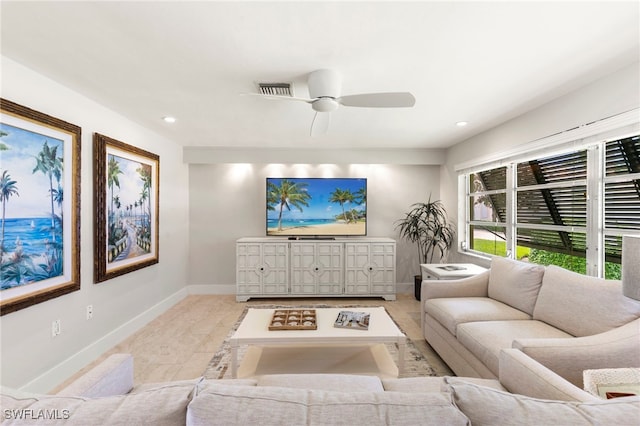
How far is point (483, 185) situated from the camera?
3.80 metres

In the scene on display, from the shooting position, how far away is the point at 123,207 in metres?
3.02

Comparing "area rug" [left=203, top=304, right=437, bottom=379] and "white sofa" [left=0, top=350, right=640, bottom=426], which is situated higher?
"white sofa" [left=0, top=350, right=640, bottom=426]

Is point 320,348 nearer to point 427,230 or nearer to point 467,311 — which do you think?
point 467,311

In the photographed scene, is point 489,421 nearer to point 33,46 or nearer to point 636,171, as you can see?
point 636,171

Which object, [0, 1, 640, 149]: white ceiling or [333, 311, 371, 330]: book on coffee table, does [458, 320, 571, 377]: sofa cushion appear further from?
[0, 1, 640, 149]: white ceiling

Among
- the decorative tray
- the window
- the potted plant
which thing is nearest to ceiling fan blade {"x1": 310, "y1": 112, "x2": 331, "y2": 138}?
the decorative tray

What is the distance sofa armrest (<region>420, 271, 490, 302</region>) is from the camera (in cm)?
286

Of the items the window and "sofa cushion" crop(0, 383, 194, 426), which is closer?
"sofa cushion" crop(0, 383, 194, 426)

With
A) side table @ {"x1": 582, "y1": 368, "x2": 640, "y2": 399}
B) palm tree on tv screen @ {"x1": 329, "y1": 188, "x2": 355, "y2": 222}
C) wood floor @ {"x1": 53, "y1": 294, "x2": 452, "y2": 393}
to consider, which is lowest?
wood floor @ {"x1": 53, "y1": 294, "x2": 452, "y2": 393}

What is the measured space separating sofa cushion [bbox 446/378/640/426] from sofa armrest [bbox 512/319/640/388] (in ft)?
2.59

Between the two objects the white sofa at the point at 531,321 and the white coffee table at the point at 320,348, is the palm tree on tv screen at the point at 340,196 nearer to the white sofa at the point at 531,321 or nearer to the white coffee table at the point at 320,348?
the white sofa at the point at 531,321

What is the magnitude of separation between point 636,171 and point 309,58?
8.13 feet

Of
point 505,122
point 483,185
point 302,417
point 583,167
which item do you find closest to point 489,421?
point 302,417

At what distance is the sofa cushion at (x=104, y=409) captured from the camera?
73cm
